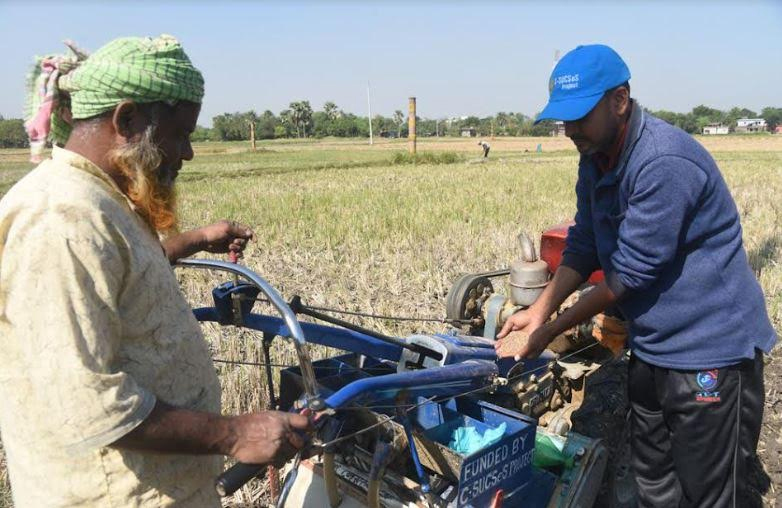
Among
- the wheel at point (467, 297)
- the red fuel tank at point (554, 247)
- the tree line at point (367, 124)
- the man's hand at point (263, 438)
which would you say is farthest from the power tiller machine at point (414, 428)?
the tree line at point (367, 124)

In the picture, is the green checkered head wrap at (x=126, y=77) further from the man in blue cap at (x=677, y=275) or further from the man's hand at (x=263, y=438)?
the man in blue cap at (x=677, y=275)

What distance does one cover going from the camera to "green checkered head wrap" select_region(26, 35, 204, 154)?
1668 millimetres

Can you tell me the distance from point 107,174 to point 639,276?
6.47ft

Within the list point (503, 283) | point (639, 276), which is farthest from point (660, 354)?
point (503, 283)

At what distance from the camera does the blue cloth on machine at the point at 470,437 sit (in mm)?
2830

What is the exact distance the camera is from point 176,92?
175 cm

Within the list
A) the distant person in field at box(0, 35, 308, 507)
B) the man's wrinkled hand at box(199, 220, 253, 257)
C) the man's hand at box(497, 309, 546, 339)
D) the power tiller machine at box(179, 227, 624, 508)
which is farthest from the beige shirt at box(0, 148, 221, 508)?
the man's hand at box(497, 309, 546, 339)

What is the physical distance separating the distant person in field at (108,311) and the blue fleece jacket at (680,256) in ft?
5.00

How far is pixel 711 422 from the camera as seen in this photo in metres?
2.65

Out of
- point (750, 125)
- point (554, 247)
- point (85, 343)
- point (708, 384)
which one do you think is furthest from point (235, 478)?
point (750, 125)

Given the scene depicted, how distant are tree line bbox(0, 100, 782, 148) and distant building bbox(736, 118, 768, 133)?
0.95 metres

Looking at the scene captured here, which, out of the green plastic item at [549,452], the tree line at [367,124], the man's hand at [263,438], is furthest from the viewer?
the tree line at [367,124]

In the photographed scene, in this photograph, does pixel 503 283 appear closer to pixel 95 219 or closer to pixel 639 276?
pixel 639 276

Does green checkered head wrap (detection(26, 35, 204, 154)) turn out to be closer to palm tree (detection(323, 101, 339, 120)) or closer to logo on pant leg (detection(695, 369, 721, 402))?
logo on pant leg (detection(695, 369, 721, 402))
